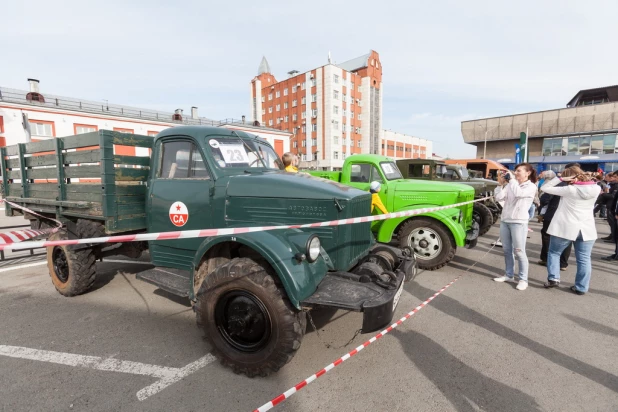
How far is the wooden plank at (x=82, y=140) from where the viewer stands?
12.1 feet

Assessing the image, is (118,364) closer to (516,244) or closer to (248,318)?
(248,318)

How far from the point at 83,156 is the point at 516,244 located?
6.32 m

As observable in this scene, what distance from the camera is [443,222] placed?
5340mm

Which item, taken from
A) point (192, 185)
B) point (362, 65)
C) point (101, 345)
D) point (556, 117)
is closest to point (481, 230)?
point (192, 185)

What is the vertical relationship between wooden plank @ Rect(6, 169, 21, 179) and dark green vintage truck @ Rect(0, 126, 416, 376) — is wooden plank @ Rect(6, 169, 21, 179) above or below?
above

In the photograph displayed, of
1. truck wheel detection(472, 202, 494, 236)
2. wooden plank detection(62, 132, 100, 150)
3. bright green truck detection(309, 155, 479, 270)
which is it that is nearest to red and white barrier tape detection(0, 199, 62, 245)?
wooden plank detection(62, 132, 100, 150)

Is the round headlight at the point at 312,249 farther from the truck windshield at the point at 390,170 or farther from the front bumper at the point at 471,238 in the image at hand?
the front bumper at the point at 471,238

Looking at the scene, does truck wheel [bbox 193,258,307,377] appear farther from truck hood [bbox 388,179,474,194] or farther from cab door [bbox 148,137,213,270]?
truck hood [bbox 388,179,474,194]

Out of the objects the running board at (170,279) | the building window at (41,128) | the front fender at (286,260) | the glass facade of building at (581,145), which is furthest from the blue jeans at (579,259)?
the glass facade of building at (581,145)

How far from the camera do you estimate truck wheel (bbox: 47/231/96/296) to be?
408cm

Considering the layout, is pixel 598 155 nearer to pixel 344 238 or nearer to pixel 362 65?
pixel 362 65

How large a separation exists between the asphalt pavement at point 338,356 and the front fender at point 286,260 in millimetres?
816

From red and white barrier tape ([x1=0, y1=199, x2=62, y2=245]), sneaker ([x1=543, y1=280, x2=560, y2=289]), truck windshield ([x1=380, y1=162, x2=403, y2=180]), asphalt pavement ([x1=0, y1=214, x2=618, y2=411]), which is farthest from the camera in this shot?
truck windshield ([x1=380, y1=162, x2=403, y2=180])

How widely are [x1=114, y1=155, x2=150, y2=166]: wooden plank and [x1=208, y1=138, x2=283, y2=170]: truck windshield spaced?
4.11ft
